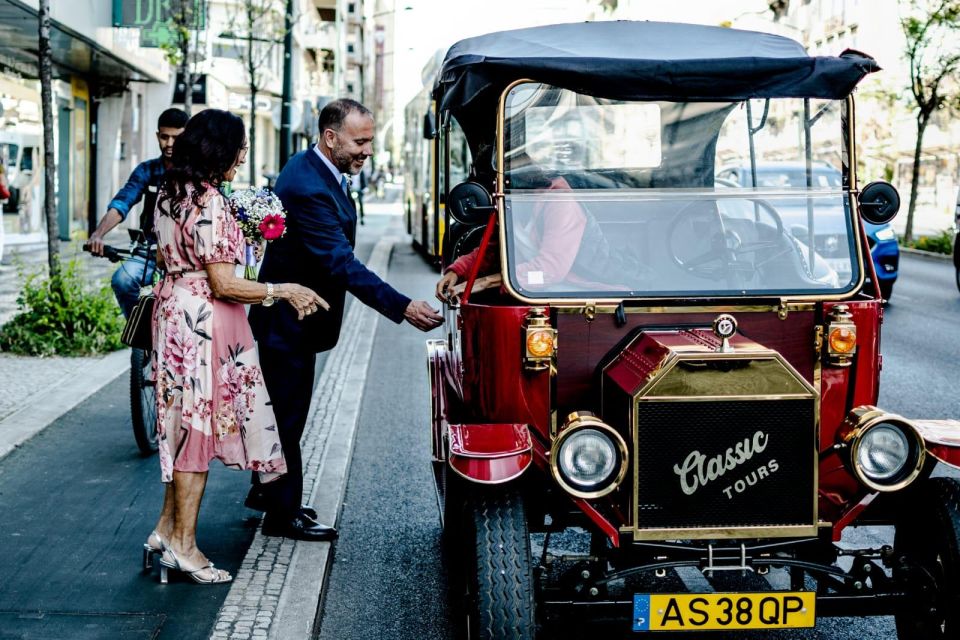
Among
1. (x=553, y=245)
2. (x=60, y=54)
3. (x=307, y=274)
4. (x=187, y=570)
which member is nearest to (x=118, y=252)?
(x=307, y=274)

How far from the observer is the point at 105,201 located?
90.8 ft

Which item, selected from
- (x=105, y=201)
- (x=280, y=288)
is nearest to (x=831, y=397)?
(x=280, y=288)

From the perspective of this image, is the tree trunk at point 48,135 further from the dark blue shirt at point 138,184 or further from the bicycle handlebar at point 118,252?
the bicycle handlebar at point 118,252

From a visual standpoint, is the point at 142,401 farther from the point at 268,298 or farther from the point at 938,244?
the point at 938,244

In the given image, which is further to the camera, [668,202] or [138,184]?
[138,184]

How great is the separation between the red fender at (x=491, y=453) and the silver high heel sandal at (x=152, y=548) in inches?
60.3

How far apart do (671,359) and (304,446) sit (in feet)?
13.0

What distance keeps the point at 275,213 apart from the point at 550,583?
6.21ft

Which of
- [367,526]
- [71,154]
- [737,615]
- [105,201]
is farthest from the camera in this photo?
[105,201]

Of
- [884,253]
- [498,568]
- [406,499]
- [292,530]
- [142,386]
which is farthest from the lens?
[884,253]

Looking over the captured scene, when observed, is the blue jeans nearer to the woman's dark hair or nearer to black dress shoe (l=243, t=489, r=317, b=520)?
black dress shoe (l=243, t=489, r=317, b=520)

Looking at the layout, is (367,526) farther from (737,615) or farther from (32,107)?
(32,107)

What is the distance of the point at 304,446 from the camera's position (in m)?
7.30

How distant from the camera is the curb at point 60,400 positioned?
23.7 ft
